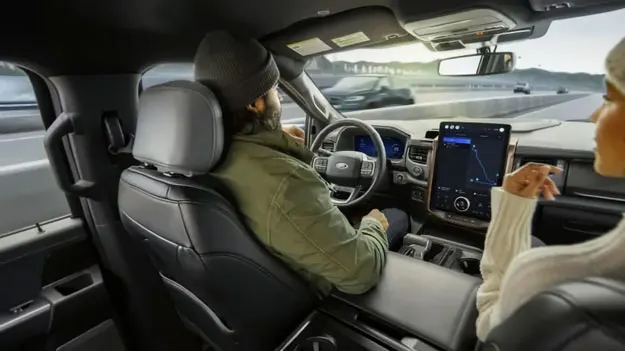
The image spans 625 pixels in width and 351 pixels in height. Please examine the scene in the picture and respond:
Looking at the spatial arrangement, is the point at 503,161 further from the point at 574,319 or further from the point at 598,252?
the point at 574,319

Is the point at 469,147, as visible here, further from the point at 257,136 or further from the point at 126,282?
the point at 126,282

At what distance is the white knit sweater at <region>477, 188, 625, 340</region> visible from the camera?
49 centimetres

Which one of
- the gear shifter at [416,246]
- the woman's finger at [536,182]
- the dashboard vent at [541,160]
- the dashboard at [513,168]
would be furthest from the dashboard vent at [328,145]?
the woman's finger at [536,182]

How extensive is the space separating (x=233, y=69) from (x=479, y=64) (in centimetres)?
131

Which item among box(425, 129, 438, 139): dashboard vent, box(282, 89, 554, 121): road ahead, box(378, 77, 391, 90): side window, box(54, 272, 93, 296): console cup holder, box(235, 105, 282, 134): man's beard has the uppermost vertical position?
box(378, 77, 391, 90): side window

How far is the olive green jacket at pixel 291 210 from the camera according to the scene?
1.13 metres

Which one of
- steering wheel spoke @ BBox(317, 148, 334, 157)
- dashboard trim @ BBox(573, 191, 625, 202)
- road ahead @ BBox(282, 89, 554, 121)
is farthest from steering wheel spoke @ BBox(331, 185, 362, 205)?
road ahead @ BBox(282, 89, 554, 121)

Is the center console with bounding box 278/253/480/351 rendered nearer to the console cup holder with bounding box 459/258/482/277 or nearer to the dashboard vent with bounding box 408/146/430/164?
the console cup holder with bounding box 459/258/482/277

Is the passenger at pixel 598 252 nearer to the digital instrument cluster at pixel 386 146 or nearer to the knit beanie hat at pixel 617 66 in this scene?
the knit beanie hat at pixel 617 66

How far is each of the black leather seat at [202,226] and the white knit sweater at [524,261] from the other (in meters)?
0.58

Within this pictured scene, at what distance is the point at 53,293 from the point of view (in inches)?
71.2

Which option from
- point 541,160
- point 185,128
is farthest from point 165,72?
point 541,160

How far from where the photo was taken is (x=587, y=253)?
515mm

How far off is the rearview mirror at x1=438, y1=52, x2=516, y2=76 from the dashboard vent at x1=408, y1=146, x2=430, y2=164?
0.43m
